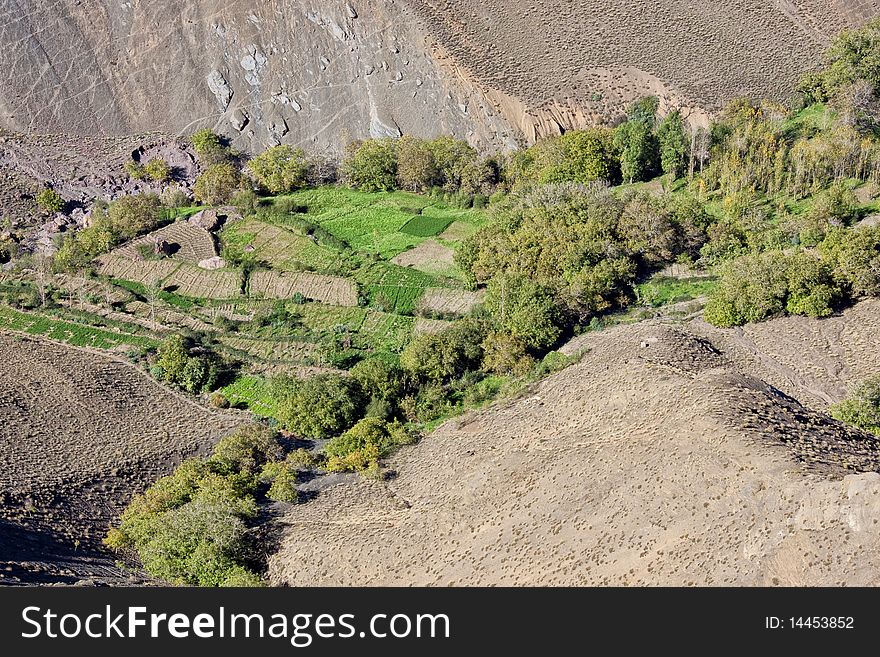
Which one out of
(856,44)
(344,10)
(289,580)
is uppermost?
(344,10)

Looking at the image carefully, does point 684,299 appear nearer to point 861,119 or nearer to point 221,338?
point 861,119

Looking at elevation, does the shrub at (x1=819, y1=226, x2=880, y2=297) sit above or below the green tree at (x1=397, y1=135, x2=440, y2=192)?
below

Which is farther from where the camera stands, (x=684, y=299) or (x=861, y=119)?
(x=861, y=119)

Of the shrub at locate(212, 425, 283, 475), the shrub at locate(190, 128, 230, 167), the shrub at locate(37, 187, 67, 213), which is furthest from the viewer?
the shrub at locate(190, 128, 230, 167)

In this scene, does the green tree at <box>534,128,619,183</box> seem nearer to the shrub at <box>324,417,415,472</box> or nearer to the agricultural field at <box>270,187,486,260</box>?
the agricultural field at <box>270,187,486,260</box>

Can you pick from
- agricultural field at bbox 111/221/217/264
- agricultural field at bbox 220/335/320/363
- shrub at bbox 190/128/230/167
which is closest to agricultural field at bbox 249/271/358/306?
agricultural field at bbox 220/335/320/363

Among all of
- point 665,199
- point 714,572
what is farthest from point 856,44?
point 714,572
